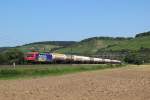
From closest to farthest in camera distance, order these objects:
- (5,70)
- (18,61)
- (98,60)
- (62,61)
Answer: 1. (5,70)
2. (18,61)
3. (62,61)
4. (98,60)

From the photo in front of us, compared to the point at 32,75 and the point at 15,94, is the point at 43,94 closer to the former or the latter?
the point at 15,94

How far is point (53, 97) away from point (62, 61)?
60636 millimetres

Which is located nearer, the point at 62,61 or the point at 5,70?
the point at 5,70

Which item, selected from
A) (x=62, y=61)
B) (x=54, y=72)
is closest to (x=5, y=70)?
(x=54, y=72)

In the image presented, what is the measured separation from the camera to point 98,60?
97375 millimetres

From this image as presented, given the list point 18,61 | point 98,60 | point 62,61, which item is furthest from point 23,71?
point 98,60

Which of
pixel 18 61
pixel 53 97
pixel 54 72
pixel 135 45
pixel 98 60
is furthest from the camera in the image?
pixel 135 45

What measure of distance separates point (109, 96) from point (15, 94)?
5141mm

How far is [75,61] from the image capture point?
8944 centimetres

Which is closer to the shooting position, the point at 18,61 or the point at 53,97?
the point at 53,97

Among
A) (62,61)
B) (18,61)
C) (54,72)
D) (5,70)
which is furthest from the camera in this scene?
(62,61)

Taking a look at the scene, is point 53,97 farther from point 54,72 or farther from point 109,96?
point 54,72

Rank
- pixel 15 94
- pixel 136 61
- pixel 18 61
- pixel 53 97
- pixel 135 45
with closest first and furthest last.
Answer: pixel 53 97 → pixel 15 94 → pixel 18 61 → pixel 136 61 → pixel 135 45

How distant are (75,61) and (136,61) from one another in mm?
20064
